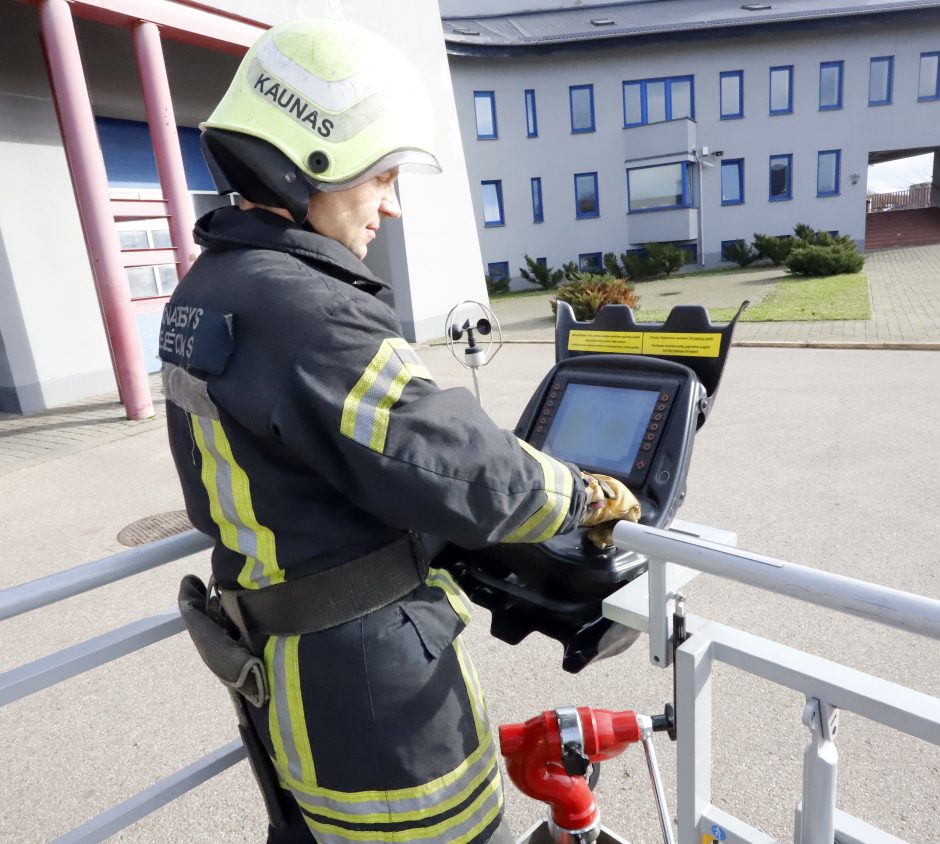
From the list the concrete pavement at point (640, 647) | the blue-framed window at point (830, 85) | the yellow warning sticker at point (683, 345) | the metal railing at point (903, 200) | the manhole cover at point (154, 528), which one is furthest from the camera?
the metal railing at point (903, 200)

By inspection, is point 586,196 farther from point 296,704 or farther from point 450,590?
point 296,704

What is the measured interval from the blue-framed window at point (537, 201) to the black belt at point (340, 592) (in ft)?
87.8

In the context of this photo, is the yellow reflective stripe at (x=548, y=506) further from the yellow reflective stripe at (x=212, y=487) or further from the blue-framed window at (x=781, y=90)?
the blue-framed window at (x=781, y=90)

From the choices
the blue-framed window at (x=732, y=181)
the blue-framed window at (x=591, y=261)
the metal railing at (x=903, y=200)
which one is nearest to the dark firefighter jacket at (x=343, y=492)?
the blue-framed window at (x=591, y=261)

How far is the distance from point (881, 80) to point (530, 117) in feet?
40.8

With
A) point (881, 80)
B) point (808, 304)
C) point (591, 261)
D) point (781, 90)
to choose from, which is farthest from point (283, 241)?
point (881, 80)

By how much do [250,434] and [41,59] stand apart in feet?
34.7

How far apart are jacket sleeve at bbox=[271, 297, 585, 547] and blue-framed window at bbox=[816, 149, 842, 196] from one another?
29.1 meters

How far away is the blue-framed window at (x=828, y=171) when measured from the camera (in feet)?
85.1

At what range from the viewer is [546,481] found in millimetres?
1213

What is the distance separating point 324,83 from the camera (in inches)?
47.1

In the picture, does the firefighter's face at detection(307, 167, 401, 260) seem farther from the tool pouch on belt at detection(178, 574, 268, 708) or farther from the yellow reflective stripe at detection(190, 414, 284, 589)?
the tool pouch on belt at detection(178, 574, 268, 708)

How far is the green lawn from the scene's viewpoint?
42.0ft

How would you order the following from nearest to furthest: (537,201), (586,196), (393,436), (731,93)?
(393,436), (731,93), (537,201), (586,196)
